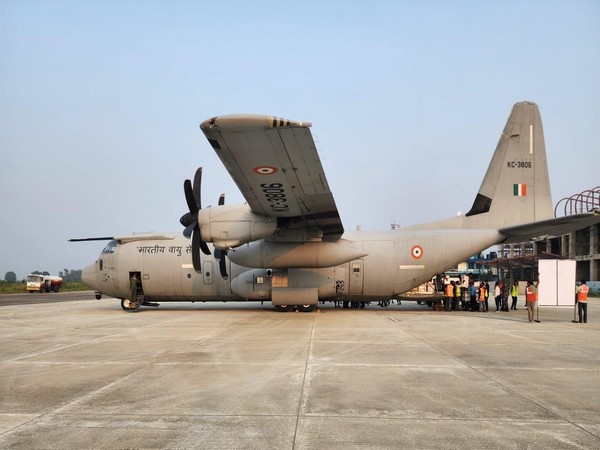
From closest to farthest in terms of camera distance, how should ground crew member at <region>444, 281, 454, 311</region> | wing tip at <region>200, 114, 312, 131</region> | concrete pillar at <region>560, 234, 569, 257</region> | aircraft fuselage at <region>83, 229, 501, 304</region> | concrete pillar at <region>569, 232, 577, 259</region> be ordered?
wing tip at <region>200, 114, 312, 131</region> < aircraft fuselage at <region>83, 229, 501, 304</region> < ground crew member at <region>444, 281, 454, 311</region> < concrete pillar at <region>569, 232, 577, 259</region> < concrete pillar at <region>560, 234, 569, 257</region>

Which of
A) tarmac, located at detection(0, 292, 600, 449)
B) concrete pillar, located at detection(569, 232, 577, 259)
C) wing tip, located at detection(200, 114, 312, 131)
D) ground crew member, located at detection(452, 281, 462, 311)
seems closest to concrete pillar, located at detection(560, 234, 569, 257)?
concrete pillar, located at detection(569, 232, 577, 259)

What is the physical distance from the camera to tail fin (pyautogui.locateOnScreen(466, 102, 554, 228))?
2208 centimetres

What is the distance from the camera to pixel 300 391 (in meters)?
7.00

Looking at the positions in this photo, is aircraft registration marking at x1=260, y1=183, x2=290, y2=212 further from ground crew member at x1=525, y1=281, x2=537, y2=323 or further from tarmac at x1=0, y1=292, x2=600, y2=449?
ground crew member at x1=525, y1=281, x2=537, y2=323

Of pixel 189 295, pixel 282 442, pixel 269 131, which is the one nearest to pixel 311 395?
pixel 282 442

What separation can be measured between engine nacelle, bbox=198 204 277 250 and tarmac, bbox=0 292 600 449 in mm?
5356

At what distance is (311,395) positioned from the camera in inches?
267

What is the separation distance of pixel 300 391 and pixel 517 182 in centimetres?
1864

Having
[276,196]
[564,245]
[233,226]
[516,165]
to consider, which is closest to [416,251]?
[516,165]

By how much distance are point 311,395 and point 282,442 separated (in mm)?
1934

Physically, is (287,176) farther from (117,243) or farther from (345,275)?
(117,243)

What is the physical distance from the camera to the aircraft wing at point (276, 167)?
446 inches

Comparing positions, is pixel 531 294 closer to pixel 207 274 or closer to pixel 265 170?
pixel 265 170

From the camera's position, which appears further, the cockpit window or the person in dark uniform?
the cockpit window
